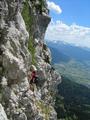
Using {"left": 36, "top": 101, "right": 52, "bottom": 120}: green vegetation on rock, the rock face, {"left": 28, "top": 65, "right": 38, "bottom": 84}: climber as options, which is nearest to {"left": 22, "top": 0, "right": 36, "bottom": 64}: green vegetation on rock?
the rock face

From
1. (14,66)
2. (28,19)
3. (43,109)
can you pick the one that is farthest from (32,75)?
(14,66)

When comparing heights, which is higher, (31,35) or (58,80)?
(31,35)

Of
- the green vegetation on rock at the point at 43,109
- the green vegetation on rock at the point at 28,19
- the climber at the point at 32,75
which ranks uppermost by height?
the green vegetation on rock at the point at 28,19

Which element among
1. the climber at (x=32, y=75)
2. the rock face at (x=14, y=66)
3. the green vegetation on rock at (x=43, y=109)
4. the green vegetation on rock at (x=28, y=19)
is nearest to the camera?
the rock face at (x=14, y=66)

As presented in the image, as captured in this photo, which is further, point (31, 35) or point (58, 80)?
point (58, 80)

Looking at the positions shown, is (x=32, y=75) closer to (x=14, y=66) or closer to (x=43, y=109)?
(x=43, y=109)

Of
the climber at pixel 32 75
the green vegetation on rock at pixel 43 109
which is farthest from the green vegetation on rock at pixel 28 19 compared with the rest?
the green vegetation on rock at pixel 43 109

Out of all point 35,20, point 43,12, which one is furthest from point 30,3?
point 43,12

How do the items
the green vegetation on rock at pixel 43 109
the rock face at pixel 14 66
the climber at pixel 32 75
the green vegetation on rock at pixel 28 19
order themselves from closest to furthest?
the rock face at pixel 14 66 → the climber at pixel 32 75 → the green vegetation on rock at pixel 28 19 → the green vegetation on rock at pixel 43 109

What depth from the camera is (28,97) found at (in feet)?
129

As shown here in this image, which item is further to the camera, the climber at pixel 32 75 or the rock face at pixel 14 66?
the climber at pixel 32 75

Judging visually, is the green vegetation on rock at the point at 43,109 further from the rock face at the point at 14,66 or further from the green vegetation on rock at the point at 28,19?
the green vegetation on rock at the point at 28,19

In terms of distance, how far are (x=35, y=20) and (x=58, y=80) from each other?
17.4 meters

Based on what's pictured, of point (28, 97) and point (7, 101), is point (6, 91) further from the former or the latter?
point (28, 97)
